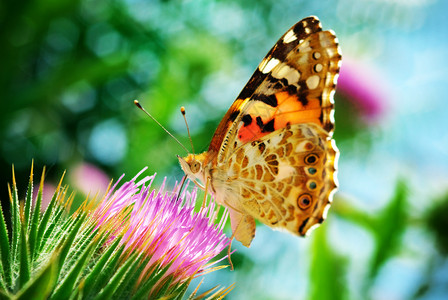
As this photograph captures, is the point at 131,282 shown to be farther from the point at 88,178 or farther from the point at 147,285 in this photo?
the point at 88,178

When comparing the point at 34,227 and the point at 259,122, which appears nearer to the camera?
the point at 34,227

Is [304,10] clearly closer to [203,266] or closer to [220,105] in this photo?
[220,105]

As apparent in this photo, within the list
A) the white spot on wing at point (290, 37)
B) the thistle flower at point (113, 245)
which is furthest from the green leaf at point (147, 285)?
the white spot on wing at point (290, 37)

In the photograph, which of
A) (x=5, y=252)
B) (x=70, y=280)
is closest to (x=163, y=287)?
(x=70, y=280)

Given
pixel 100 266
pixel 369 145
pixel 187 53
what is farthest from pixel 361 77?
pixel 100 266

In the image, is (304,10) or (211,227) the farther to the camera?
(304,10)

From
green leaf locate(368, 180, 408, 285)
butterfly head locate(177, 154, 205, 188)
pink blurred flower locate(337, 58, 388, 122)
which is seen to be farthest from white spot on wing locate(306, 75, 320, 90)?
pink blurred flower locate(337, 58, 388, 122)
